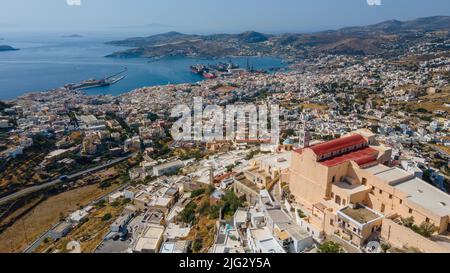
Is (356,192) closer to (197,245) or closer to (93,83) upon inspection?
(197,245)

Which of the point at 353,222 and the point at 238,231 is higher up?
the point at 353,222

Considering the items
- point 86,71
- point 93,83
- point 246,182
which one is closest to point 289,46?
point 86,71

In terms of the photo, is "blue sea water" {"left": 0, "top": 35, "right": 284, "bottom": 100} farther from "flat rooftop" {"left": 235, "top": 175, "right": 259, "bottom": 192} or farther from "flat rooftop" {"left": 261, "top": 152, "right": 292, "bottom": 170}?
"flat rooftop" {"left": 261, "top": 152, "right": 292, "bottom": 170}

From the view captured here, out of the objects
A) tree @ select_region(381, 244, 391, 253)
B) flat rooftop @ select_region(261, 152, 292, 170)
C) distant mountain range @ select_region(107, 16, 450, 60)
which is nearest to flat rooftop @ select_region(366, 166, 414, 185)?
tree @ select_region(381, 244, 391, 253)

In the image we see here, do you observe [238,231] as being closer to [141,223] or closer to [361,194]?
[361,194]

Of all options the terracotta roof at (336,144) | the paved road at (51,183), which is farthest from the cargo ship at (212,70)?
the terracotta roof at (336,144)
